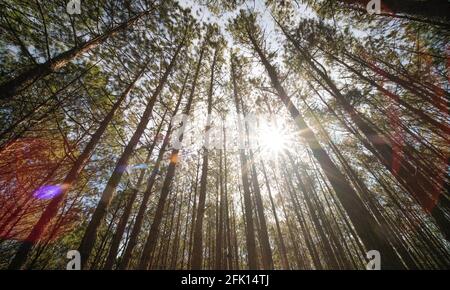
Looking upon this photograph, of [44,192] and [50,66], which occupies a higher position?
[44,192]

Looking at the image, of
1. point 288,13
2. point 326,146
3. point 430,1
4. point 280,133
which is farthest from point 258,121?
point 430,1

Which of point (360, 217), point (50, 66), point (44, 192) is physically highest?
point (44, 192)

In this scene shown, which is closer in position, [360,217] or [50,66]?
[360,217]

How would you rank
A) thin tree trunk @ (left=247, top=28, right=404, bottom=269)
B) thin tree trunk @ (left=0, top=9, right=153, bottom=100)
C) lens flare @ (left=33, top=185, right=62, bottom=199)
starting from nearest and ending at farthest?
1. thin tree trunk @ (left=247, top=28, right=404, bottom=269)
2. thin tree trunk @ (left=0, top=9, right=153, bottom=100)
3. lens flare @ (left=33, top=185, right=62, bottom=199)

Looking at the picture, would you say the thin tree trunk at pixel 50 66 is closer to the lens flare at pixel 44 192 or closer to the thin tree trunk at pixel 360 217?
the thin tree trunk at pixel 360 217

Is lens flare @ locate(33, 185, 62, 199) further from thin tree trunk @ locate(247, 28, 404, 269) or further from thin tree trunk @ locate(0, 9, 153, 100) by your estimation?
thin tree trunk @ locate(247, 28, 404, 269)

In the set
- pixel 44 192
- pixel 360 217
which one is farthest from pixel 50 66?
pixel 44 192

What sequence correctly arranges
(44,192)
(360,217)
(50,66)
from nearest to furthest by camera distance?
(360,217), (50,66), (44,192)

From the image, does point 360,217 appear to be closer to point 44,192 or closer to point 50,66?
point 50,66

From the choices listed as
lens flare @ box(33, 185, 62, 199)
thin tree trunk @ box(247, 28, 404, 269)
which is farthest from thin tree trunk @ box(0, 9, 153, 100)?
lens flare @ box(33, 185, 62, 199)

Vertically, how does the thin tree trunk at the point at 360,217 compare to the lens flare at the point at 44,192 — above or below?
below

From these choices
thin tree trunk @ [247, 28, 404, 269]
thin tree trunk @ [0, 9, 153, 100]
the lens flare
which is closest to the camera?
thin tree trunk @ [247, 28, 404, 269]

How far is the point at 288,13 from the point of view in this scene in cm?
809

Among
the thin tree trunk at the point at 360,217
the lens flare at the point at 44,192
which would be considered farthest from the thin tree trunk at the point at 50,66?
the lens flare at the point at 44,192
